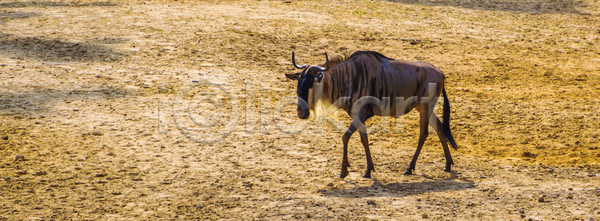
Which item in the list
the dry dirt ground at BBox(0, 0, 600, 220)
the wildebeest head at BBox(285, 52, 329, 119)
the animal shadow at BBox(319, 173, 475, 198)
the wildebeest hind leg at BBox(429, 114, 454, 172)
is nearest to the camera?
the dry dirt ground at BBox(0, 0, 600, 220)

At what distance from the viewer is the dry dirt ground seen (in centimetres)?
665

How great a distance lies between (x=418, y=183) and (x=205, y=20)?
10.1 metres

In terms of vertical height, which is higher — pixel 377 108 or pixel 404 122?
pixel 377 108

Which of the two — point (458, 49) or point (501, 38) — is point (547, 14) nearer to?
point (501, 38)

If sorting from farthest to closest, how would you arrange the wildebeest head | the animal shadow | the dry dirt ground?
the wildebeest head < the animal shadow < the dry dirt ground

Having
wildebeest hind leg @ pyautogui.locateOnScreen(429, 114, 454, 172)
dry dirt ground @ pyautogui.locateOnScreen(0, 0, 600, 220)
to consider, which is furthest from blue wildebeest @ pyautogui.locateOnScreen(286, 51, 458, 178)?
dry dirt ground @ pyautogui.locateOnScreen(0, 0, 600, 220)

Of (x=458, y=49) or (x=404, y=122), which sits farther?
(x=458, y=49)

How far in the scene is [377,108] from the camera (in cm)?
764

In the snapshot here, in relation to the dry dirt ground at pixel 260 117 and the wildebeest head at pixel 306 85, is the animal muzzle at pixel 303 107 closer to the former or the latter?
the wildebeest head at pixel 306 85

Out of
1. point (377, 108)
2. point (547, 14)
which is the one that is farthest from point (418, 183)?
point (547, 14)

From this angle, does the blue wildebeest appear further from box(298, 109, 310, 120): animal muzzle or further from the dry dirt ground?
the dry dirt ground

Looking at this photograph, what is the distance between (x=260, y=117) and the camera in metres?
9.94

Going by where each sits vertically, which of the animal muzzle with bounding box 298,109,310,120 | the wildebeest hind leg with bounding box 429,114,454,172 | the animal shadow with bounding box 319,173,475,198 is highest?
the animal muzzle with bounding box 298,109,310,120

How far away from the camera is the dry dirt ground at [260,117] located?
6.65 metres
